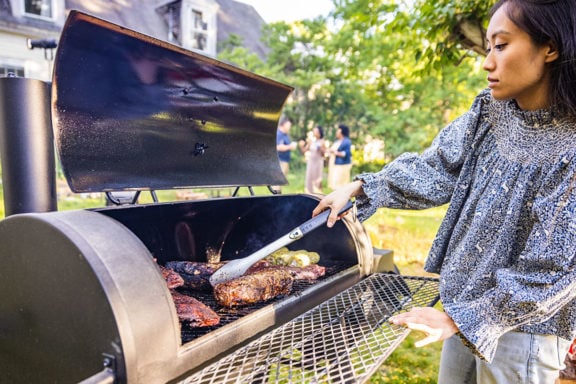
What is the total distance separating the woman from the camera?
1.15 m

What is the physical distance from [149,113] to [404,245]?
16.2 ft

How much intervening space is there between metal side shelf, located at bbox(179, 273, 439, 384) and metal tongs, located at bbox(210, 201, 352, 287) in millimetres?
329

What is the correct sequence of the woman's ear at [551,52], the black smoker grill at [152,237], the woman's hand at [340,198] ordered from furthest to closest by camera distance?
the woman's hand at [340,198], the woman's ear at [551,52], the black smoker grill at [152,237]

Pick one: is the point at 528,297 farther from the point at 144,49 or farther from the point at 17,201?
the point at 17,201

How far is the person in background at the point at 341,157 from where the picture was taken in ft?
29.4

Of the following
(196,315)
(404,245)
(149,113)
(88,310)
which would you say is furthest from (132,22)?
(88,310)

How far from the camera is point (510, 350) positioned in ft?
4.50

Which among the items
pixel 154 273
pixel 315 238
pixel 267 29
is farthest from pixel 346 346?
pixel 267 29

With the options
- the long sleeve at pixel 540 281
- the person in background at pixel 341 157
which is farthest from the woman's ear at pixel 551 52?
the person in background at pixel 341 157

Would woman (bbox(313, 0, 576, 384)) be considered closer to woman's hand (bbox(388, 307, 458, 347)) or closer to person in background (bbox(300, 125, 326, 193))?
woman's hand (bbox(388, 307, 458, 347))

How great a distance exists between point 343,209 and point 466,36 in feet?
8.88

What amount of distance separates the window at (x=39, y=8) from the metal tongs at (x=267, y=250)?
34.5ft

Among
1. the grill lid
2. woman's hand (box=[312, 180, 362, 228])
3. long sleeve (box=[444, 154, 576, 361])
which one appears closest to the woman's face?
long sleeve (box=[444, 154, 576, 361])

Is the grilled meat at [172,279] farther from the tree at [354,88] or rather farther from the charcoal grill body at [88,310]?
the tree at [354,88]
